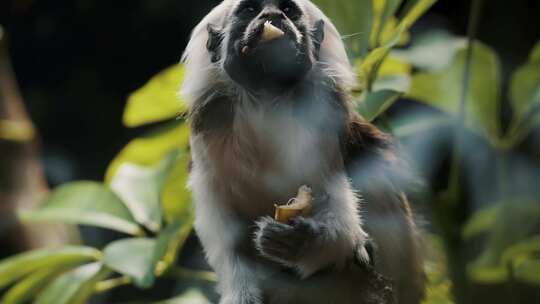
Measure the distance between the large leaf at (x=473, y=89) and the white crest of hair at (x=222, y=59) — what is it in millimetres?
434

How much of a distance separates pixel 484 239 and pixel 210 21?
1.11m

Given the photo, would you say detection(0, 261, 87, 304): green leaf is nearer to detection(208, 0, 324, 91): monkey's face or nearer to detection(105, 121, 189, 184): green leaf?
detection(105, 121, 189, 184): green leaf

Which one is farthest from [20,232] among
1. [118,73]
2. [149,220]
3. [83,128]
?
[149,220]

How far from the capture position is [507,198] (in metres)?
1.77

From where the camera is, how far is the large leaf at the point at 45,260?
152 cm

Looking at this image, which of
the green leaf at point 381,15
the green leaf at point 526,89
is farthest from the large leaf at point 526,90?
the green leaf at point 381,15

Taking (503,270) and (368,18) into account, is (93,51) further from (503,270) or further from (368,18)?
(503,270)

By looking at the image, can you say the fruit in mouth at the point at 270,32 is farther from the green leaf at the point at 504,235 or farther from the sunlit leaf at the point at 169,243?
the green leaf at the point at 504,235

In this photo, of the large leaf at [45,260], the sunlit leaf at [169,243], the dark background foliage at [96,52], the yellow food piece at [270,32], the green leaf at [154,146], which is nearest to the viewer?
the yellow food piece at [270,32]

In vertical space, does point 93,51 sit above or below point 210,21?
below

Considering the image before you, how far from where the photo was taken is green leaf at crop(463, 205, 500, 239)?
1.73 meters

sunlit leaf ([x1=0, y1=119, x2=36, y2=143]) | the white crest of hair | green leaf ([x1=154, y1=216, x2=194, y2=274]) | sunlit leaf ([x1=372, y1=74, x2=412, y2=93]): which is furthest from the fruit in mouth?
sunlit leaf ([x1=0, y1=119, x2=36, y2=143])

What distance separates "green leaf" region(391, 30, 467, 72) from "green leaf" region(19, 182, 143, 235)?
2.51 feet

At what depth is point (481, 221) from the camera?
1.75 metres
